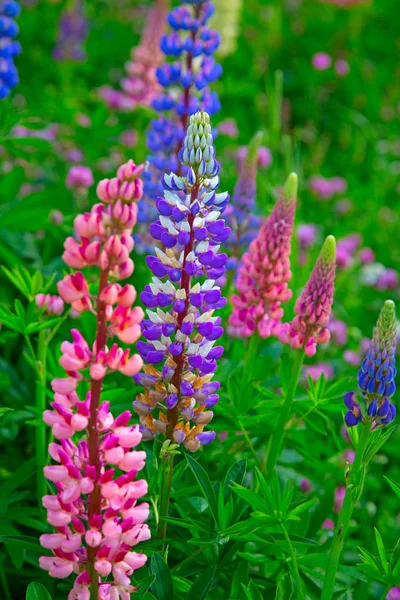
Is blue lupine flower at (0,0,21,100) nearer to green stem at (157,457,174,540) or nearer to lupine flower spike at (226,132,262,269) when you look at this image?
lupine flower spike at (226,132,262,269)

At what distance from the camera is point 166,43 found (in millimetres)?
2953

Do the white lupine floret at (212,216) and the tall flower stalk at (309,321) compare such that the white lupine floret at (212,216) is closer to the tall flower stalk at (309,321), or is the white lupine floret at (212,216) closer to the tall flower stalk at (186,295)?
the tall flower stalk at (186,295)

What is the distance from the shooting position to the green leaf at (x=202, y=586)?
5.46ft

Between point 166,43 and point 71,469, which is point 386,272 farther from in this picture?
point 71,469

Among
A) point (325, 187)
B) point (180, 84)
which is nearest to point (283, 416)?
point (180, 84)

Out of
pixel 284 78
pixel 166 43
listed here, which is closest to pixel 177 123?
pixel 166 43

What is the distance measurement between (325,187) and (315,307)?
10.9ft

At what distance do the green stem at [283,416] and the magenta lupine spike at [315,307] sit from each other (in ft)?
0.14

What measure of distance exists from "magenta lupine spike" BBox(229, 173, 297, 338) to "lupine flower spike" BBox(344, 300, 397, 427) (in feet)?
1.83

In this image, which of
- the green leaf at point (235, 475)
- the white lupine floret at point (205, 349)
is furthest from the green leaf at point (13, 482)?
the white lupine floret at point (205, 349)

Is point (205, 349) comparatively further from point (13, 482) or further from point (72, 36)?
point (72, 36)

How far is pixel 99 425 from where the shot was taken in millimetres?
1386

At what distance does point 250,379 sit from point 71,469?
98cm

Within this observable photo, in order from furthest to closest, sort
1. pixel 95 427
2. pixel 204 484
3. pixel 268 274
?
1. pixel 268 274
2. pixel 204 484
3. pixel 95 427
